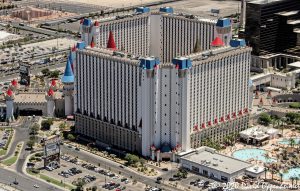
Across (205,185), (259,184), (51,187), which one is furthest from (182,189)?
(51,187)

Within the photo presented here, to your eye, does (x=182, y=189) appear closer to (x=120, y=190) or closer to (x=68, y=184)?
(x=120, y=190)

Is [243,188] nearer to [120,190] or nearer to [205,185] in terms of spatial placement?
[205,185]

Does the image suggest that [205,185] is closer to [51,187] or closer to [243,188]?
[243,188]

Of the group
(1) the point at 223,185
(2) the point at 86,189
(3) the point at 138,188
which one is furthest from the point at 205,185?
(2) the point at 86,189

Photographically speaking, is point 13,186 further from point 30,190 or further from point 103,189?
point 103,189

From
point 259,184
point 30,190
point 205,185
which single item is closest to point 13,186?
point 30,190
